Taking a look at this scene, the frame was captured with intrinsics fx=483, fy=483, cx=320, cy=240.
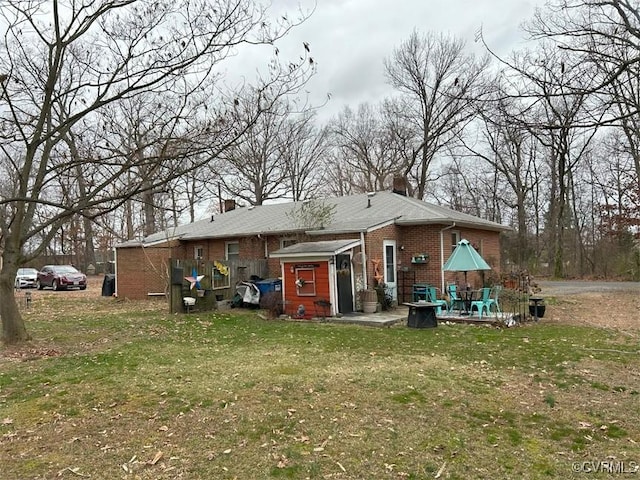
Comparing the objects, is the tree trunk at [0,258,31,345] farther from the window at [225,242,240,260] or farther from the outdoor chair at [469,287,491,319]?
the window at [225,242,240,260]

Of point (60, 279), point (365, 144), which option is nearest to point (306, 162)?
point (365, 144)

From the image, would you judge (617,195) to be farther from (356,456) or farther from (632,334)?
(356,456)

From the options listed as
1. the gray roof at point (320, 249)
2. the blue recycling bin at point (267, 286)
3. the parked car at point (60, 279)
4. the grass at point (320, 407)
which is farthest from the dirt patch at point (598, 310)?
the parked car at point (60, 279)

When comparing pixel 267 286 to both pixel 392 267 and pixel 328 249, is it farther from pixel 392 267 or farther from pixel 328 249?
pixel 392 267

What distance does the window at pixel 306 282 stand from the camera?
13.3 m

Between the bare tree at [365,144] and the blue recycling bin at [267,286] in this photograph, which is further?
the bare tree at [365,144]

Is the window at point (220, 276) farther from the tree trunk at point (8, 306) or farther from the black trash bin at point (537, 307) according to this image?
the black trash bin at point (537, 307)

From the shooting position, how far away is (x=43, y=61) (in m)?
9.60

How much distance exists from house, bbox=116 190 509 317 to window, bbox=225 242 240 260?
0.04 meters

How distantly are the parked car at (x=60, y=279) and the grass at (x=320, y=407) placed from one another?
63.8 feet

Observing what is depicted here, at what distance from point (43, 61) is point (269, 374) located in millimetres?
7788

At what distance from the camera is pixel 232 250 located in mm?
19484

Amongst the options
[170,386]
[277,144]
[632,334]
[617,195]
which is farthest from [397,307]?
[617,195]

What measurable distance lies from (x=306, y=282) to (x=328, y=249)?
1.14 metres
